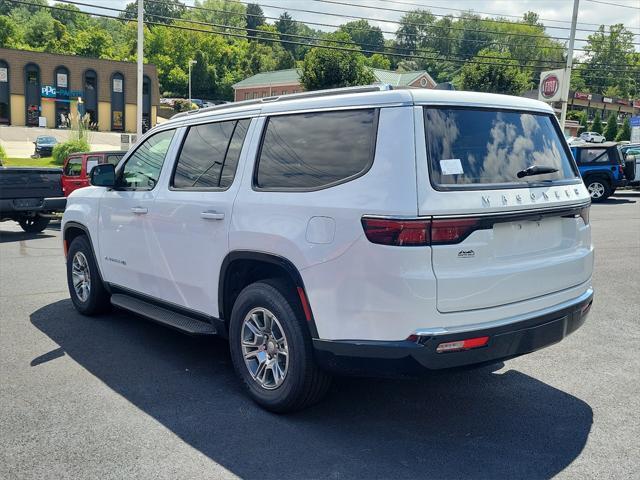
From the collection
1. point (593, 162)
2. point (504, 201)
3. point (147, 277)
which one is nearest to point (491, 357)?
point (504, 201)

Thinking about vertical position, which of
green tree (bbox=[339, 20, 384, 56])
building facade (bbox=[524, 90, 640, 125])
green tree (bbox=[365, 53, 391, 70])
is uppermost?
green tree (bbox=[339, 20, 384, 56])

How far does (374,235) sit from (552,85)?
25903mm

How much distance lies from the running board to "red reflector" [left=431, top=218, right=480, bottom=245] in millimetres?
1988

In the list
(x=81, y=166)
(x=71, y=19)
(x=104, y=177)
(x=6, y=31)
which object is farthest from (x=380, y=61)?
(x=104, y=177)

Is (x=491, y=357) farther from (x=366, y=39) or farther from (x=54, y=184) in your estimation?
(x=366, y=39)

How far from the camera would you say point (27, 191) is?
1208 centimetres

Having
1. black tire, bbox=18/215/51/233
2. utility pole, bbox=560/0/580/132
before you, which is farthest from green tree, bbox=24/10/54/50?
black tire, bbox=18/215/51/233

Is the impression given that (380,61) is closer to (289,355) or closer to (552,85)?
(552,85)

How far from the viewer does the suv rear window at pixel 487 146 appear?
131 inches

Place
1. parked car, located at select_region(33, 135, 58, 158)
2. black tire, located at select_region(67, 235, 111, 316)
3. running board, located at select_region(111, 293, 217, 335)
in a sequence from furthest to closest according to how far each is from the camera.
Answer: parked car, located at select_region(33, 135, 58, 158) < black tire, located at select_region(67, 235, 111, 316) < running board, located at select_region(111, 293, 217, 335)

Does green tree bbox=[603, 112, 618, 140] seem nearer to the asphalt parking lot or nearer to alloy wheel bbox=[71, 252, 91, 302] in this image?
the asphalt parking lot

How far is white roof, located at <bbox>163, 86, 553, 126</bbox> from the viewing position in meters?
3.40

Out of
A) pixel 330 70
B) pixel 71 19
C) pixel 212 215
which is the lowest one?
pixel 212 215

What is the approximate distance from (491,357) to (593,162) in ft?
61.9
